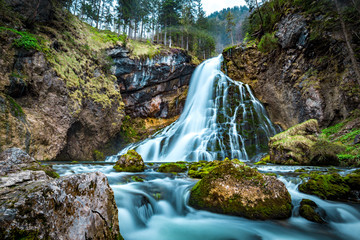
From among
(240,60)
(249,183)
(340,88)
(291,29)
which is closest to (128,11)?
(240,60)

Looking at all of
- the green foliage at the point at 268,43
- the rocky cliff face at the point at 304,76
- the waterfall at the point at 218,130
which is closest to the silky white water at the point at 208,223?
the waterfall at the point at 218,130

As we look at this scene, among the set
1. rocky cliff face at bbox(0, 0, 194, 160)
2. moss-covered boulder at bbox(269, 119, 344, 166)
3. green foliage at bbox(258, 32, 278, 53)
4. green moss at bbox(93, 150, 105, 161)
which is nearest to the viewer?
moss-covered boulder at bbox(269, 119, 344, 166)

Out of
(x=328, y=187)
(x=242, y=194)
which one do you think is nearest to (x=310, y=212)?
(x=328, y=187)

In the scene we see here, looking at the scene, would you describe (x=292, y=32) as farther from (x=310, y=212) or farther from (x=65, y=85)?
(x=65, y=85)

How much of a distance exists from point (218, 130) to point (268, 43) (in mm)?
11184

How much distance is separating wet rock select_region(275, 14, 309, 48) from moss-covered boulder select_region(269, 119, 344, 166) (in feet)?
31.2

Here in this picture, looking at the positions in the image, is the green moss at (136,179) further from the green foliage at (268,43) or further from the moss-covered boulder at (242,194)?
the green foliage at (268,43)

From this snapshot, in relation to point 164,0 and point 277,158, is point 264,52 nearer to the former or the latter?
point 277,158

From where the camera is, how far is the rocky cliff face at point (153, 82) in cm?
2294

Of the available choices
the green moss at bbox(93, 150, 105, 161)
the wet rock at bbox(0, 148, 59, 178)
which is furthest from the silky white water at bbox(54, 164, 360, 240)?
the green moss at bbox(93, 150, 105, 161)

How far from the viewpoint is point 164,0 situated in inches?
1409

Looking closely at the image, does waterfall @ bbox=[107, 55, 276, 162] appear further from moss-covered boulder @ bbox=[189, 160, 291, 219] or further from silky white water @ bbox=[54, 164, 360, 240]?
moss-covered boulder @ bbox=[189, 160, 291, 219]

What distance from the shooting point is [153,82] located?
24.6 metres

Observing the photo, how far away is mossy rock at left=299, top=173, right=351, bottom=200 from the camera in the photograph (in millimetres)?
4734
